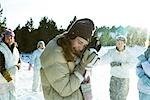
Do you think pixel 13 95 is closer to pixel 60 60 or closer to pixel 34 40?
pixel 60 60

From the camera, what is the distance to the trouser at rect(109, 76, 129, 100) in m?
8.41

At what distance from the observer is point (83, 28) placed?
3.44 meters

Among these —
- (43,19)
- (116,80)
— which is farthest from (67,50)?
(43,19)

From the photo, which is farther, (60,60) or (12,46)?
(12,46)

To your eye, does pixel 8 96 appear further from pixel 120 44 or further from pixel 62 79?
pixel 62 79

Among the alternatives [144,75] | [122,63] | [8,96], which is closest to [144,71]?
[144,75]

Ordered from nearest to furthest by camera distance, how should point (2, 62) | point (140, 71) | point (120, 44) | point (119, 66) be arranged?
point (140, 71) → point (2, 62) → point (119, 66) → point (120, 44)

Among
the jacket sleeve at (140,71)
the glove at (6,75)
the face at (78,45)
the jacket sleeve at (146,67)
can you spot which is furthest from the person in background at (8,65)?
the face at (78,45)

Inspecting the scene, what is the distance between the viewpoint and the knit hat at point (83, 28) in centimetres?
344

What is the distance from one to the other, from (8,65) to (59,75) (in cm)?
369

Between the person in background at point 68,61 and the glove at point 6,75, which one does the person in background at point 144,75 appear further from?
the person in background at point 68,61

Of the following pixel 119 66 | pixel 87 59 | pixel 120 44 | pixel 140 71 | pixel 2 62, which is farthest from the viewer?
pixel 120 44

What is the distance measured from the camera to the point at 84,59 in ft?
11.5

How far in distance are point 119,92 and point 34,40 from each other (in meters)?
34.3
